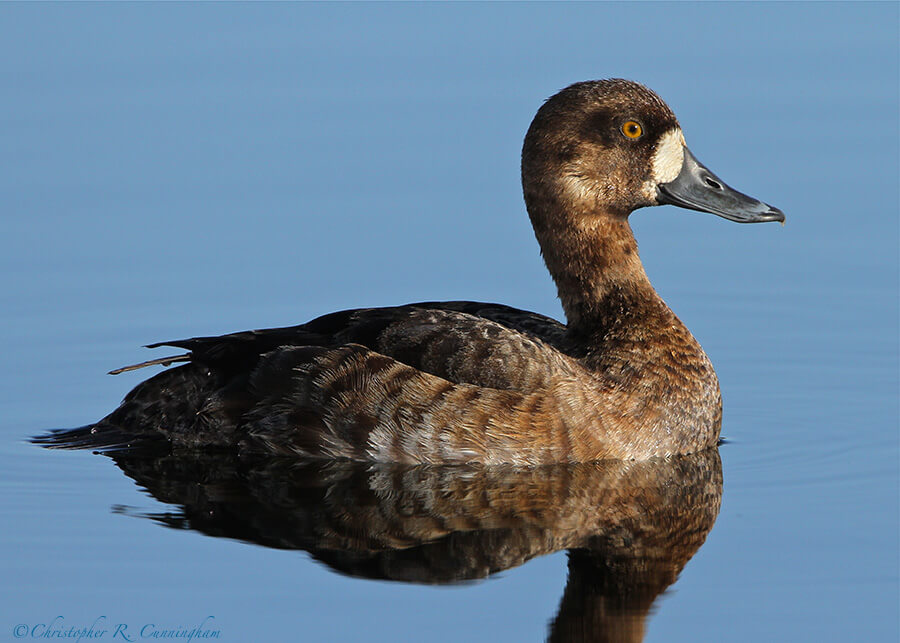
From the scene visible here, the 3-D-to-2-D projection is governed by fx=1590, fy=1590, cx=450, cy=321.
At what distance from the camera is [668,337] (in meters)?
8.03

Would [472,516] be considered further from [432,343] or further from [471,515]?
[432,343]

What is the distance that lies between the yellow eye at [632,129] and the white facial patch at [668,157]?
0.12 metres

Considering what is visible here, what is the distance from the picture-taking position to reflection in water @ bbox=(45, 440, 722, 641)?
6168 millimetres

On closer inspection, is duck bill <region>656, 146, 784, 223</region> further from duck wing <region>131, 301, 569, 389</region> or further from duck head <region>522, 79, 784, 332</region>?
duck wing <region>131, 301, 569, 389</region>

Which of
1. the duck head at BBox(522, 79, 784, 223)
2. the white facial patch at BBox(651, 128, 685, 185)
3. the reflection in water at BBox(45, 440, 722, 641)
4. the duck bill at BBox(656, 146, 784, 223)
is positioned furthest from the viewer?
the duck bill at BBox(656, 146, 784, 223)

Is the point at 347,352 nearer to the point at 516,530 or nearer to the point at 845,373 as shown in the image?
the point at 516,530

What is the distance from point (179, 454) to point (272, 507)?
1.02 meters

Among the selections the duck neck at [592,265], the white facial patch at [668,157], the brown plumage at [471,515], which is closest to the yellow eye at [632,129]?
the white facial patch at [668,157]

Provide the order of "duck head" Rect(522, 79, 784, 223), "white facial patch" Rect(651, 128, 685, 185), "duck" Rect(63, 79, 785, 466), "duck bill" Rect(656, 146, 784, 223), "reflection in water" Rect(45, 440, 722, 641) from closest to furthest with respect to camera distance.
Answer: "reflection in water" Rect(45, 440, 722, 641) < "duck" Rect(63, 79, 785, 466) < "duck head" Rect(522, 79, 784, 223) < "white facial patch" Rect(651, 128, 685, 185) < "duck bill" Rect(656, 146, 784, 223)


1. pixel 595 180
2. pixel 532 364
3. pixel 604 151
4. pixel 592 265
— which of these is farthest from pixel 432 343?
pixel 604 151

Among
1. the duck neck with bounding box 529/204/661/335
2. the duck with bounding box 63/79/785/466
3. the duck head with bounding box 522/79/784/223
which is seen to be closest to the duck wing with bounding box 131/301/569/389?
the duck with bounding box 63/79/785/466

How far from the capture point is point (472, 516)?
6879mm

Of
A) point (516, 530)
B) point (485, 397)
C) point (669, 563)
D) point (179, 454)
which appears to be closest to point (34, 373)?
point (179, 454)

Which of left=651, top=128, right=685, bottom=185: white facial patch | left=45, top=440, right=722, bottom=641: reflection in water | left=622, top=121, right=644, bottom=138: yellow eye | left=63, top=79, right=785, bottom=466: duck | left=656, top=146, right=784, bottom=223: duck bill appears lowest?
left=45, top=440, right=722, bottom=641: reflection in water
